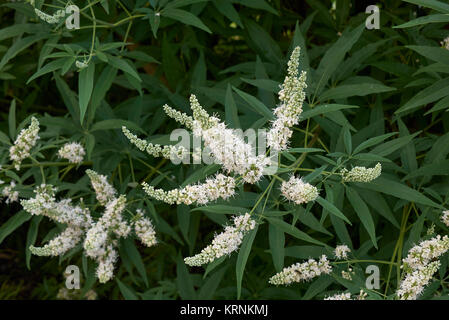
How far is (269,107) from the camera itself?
2.83 metres

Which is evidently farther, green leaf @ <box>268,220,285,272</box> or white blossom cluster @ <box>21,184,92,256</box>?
white blossom cluster @ <box>21,184,92,256</box>

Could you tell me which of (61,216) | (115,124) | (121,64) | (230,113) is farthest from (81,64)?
(61,216)

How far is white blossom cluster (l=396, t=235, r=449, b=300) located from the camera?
6.85ft

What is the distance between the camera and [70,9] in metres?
2.55

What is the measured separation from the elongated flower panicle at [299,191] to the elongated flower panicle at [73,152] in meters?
1.35

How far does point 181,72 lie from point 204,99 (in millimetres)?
370

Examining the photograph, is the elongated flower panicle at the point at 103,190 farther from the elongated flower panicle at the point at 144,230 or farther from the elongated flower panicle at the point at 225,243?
the elongated flower panicle at the point at 225,243

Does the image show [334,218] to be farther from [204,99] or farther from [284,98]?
[204,99]

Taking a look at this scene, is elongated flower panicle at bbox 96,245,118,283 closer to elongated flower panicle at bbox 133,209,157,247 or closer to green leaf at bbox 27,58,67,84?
elongated flower panicle at bbox 133,209,157,247

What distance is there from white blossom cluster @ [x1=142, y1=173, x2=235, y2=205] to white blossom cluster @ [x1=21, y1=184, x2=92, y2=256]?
90 centimetres

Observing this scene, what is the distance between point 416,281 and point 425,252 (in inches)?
6.0

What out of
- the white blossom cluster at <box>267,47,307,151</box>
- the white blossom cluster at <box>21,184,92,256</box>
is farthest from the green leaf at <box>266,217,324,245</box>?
the white blossom cluster at <box>21,184,92,256</box>

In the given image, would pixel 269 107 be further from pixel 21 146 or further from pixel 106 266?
pixel 21 146

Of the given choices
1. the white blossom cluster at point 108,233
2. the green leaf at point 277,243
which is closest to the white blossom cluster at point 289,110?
the green leaf at point 277,243
